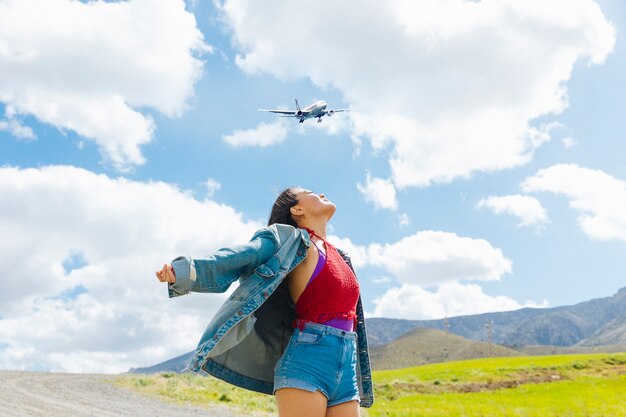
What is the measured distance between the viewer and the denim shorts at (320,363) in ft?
12.4

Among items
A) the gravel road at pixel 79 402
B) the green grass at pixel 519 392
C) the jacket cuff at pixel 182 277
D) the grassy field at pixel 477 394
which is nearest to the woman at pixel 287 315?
the jacket cuff at pixel 182 277

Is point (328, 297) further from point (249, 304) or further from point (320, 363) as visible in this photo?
point (249, 304)

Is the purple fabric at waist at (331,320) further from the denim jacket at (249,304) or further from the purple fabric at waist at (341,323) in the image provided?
the denim jacket at (249,304)

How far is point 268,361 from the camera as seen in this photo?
425 centimetres

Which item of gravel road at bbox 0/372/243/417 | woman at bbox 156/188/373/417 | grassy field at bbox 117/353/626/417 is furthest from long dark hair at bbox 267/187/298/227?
grassy field at bbox 117/353/626/417

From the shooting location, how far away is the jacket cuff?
342cm

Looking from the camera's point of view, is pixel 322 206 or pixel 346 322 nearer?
pixel 346 322

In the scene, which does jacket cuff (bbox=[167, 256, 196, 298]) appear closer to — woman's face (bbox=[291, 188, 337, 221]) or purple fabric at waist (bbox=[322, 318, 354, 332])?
purple fabric at waist (bbox=[322, 318, 354, 332])

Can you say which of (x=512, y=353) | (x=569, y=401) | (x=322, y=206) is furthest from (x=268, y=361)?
(x=512, y=353)

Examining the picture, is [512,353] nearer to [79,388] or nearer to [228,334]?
[79,388]

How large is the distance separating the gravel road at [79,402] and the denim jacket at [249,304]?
992 centimetres

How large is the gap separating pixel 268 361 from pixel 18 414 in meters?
10.2

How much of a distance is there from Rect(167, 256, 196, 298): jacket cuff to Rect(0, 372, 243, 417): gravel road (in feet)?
34.5

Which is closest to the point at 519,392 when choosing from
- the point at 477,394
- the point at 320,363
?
the point at 477,394
